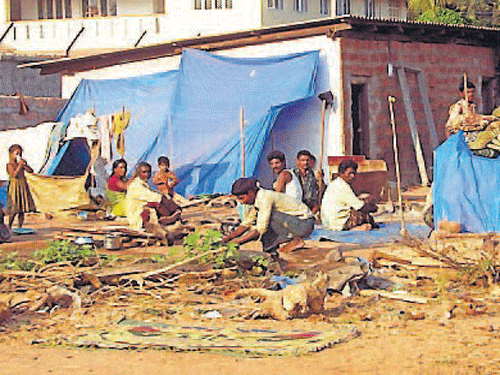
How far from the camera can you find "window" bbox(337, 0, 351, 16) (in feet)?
87.4

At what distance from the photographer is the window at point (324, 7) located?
84.6ft

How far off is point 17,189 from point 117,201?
1.58 metres

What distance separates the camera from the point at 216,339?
5703mm

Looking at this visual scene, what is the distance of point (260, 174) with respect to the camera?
1569 centimetres

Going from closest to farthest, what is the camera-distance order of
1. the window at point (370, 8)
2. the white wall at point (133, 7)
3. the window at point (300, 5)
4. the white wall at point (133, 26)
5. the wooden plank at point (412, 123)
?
1. the wooden plank at point (412, 123)
2. the white wall at point (133, 26)
3. the window at point (300, 5)
4. the white wall at point (133, 7)
5. the window at point (370, 8)

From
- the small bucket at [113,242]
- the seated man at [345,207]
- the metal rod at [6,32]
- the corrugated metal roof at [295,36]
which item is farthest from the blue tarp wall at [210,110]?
the metal rod at [6,32]

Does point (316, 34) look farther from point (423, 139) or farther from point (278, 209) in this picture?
point (278, 209)

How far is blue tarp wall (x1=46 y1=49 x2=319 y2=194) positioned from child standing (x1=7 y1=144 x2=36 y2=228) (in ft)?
11.8

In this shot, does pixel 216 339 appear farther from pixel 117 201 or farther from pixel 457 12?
pixel 457 12

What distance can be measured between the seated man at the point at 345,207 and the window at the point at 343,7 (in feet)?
54.2

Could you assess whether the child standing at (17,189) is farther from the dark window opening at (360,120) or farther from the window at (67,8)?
the window at (67,8)

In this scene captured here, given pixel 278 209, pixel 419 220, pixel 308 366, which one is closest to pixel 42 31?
pixel 419 220

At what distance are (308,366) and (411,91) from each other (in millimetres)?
12471

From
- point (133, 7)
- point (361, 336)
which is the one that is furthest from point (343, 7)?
point (361, 336)
